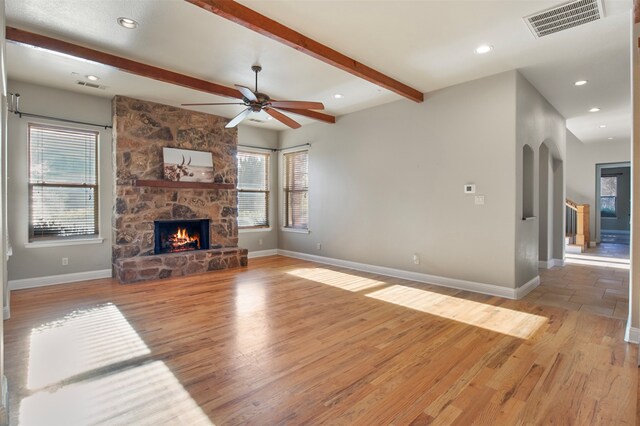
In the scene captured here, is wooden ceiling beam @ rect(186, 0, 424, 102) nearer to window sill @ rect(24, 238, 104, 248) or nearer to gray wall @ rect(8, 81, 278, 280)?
gray wall @ rect(8, 81, 278, 280)

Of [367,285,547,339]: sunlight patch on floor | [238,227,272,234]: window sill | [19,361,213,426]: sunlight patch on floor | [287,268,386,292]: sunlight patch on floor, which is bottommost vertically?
[19,361,213,426]: sunlight patch on floor

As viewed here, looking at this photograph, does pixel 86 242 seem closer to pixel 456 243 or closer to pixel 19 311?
Answer: pixel 19 311

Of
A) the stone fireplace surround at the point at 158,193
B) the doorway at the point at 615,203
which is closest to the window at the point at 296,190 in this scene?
the stone fireplace surround at the point at 158,193

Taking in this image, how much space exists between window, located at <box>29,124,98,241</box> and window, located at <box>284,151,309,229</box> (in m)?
3.80

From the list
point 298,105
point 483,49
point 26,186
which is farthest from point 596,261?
point 26,186

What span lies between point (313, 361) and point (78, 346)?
2120mm

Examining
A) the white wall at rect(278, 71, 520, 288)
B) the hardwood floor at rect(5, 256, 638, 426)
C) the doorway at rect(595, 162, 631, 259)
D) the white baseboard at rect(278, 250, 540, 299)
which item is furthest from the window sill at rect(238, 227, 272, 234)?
the doorway at rect(595, 162, 631, 259)

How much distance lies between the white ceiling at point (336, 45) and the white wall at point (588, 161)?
15.9 ft

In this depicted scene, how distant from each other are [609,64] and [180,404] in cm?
574

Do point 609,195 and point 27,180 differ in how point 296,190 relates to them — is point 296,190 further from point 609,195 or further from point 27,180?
point 609,195

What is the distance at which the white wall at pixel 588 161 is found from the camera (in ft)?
29.8

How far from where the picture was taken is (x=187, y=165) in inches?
241

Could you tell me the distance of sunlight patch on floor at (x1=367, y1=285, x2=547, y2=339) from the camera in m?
3.37

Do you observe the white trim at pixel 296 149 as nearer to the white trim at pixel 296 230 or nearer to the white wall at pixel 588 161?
the white trim at pixel 296 230
